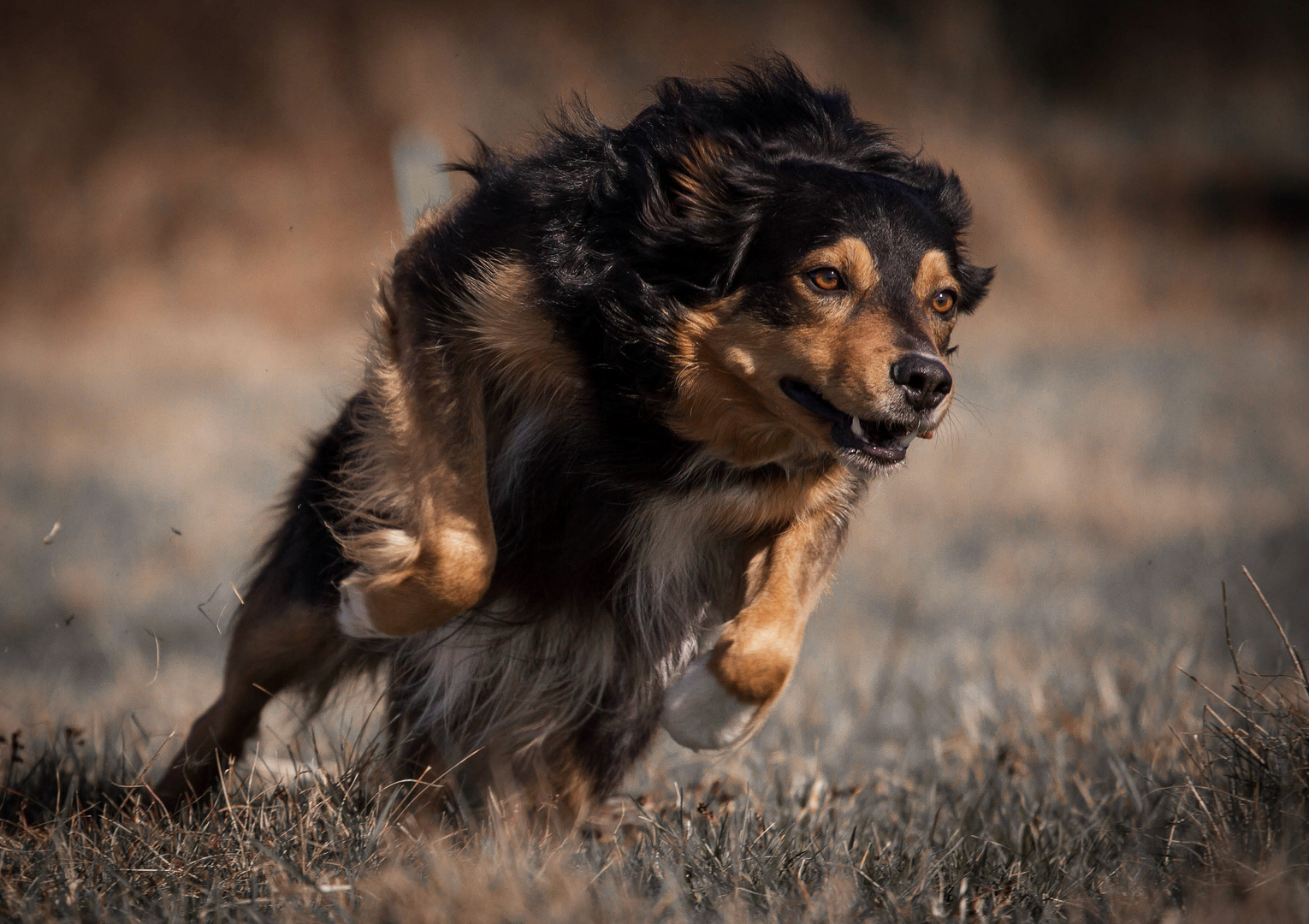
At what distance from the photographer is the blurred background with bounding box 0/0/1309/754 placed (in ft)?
24.2

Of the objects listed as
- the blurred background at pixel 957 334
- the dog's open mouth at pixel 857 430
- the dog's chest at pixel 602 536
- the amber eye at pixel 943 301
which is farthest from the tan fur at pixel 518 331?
the amber eye at pixel 943 301

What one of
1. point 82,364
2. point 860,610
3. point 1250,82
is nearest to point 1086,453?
point 860,610

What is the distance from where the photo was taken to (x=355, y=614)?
3.13 meters

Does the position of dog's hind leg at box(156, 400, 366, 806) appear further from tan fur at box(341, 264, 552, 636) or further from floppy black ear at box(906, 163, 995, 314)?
floppy black ear at box(906, 163, 995, 314)

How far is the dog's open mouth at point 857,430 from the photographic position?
283 centimetres

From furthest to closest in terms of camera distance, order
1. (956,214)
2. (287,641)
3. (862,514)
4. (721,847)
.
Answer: (862,514)
(287,641)
(956,214)
(721,847)

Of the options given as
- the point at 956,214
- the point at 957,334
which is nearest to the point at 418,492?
the point at 956,214

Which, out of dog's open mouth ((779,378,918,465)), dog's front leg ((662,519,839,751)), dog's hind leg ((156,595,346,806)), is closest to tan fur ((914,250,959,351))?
dog's open mouth ((779,378,918,465))

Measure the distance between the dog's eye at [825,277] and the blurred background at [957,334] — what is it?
31.1 inches

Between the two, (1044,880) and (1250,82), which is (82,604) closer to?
(1044,880)

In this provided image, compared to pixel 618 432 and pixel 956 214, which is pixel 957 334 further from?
pixel 618 432

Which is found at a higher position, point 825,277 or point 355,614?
point 825,277

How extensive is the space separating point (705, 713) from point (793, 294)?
1.03 metres

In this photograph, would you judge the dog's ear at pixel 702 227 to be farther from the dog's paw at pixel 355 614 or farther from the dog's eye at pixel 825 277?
the dog's paw at pixel 355 614
